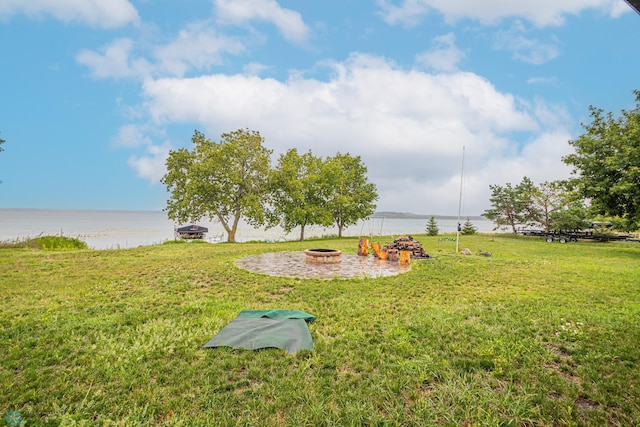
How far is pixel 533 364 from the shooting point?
3273 millimetres

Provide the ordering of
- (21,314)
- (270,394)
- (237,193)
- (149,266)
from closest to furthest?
1. (270,394)
2. (21,314)
3. (149,266)
4. (237,193)

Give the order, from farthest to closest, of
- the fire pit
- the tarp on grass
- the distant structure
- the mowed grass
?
the fire pit < the tarp on grass < the mowed grass < the distant structure

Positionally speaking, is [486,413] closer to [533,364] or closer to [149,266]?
[533,364]

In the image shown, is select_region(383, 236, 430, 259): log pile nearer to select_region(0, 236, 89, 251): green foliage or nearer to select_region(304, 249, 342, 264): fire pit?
select_region(304, 249, 342, 264): fire pit

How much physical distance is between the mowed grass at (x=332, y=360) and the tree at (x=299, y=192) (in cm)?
1840

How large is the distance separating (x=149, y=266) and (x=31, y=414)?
792cm

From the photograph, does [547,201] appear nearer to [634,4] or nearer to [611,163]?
[611,163]

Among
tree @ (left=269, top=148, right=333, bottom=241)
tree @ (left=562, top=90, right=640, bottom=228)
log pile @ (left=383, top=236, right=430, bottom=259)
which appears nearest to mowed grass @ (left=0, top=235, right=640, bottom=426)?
log pile @ (left=383, top=236, right=430, bottom=259)

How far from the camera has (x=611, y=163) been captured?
15.6 meters

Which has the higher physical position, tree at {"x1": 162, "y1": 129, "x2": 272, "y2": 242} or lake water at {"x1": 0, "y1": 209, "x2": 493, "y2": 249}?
tree at {"x1": 162, "y1": 129, "x2": 272, "y2": 242}

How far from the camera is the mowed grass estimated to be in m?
2.47

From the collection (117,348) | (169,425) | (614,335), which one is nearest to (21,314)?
(117,348)

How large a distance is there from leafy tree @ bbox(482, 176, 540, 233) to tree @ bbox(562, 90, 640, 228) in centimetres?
1029

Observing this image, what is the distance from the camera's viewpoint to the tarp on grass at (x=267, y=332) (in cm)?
373
